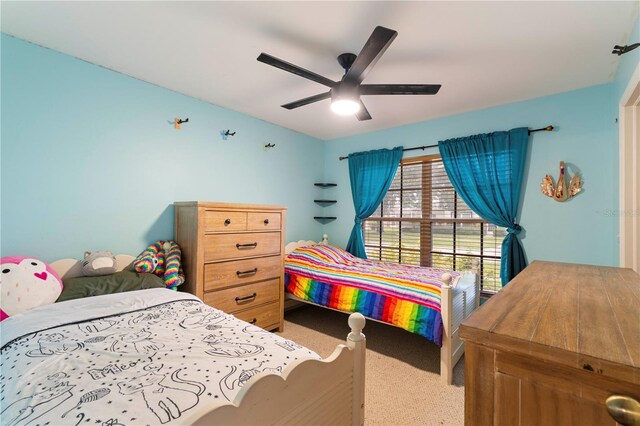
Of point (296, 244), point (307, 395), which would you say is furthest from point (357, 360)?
point (296, 244)

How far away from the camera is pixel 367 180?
380 centimetres

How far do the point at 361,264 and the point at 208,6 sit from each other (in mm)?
2738

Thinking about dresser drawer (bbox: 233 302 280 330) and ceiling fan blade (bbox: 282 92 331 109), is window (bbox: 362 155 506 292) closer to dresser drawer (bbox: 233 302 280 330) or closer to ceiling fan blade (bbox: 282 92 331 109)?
dresser drawer (bbox: 233 302 280 330)

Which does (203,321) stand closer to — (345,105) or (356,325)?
(356,325)

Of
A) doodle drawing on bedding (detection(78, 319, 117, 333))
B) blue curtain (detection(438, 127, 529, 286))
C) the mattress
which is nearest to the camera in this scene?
doodle drawing on bedding (detection(78, 319, 117, 333))

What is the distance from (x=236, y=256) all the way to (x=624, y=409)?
2384 mm

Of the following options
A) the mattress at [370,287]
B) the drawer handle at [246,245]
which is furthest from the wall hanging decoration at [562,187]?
the drawer handle at [246,245]

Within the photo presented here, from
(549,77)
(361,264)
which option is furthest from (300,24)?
(361,264)

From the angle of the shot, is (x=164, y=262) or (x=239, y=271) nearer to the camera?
(x=164, y=262)

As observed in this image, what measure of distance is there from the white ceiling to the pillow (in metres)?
1.67

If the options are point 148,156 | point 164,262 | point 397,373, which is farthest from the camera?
point 148,156

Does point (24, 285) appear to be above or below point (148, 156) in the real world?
below

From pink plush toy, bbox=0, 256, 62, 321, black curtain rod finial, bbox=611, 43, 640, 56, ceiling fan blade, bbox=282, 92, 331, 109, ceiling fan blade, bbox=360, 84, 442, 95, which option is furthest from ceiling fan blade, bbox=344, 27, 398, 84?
pink plush toy, bbox=0, 256, 62, 321

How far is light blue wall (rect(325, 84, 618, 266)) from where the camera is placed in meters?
2.39
